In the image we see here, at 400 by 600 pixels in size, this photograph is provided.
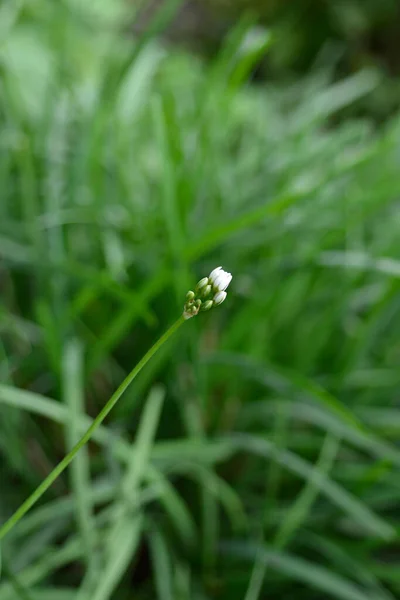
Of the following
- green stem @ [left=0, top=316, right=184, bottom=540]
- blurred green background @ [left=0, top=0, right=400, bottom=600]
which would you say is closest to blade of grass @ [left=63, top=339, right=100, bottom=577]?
blurred green background @ [left=0, top=0, right=400, bottom=600]

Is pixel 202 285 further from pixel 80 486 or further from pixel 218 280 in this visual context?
pixel 80 486

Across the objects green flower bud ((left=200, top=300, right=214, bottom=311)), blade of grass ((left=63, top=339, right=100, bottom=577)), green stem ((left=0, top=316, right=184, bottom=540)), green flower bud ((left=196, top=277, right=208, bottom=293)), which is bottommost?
green stem ((left=0, top=316, right=184, bottom=540))

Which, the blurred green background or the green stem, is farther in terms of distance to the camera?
the blurred green background

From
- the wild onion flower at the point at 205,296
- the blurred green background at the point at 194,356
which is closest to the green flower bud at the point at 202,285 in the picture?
the wild onion flower at the point at 205,296

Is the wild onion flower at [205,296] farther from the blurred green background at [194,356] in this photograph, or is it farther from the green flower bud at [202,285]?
the blurred green background at [194,356]

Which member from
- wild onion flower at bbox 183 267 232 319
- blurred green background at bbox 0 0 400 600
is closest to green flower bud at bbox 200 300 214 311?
wild onion flower at bbox 183 267 232 319

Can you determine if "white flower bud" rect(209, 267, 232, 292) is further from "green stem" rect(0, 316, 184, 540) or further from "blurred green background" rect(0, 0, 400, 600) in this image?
"blurred green background" rect(0, 0, 400, 600)

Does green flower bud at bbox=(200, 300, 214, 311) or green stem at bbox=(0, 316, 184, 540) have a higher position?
green flower bud at bbox=(200, 300, 214, 311)
